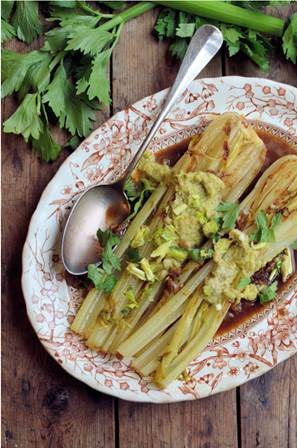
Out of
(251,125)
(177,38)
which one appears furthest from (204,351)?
(177,38)

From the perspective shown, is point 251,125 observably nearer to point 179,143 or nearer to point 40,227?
point 179,143

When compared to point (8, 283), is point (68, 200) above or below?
above

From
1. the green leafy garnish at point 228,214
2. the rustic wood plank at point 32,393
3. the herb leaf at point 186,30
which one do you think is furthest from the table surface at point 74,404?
the green leafy garnish at point 228,214

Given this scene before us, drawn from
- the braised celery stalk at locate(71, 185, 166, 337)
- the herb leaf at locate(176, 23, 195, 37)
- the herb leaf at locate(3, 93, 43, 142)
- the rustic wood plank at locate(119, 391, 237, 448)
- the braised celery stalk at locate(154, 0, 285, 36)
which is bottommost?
the rustic wood plank at locate(119, 391, 237, 448)

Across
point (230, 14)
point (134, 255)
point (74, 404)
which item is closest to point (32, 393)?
point (74, 404)

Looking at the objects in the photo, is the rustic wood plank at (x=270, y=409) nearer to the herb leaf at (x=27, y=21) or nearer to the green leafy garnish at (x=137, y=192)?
the green leafy garnish at (x=137, y=192)

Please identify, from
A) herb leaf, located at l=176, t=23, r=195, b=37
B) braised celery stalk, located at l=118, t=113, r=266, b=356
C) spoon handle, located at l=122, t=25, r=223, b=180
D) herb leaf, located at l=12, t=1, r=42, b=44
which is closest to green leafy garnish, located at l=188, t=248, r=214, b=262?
braised celery stalk, located at l=118, t=113, r=266, b=356

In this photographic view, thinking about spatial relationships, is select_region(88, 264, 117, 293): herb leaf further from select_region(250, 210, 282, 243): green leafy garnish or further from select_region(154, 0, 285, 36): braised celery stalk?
select_region(154, 0, 285, 36): braised celery stalk
